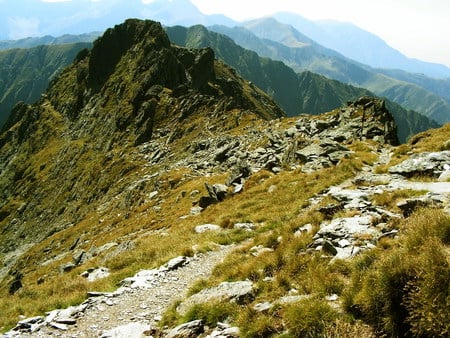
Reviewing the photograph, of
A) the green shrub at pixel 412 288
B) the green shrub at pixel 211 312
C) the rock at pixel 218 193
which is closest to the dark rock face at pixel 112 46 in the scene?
the rock at pixel 218 193

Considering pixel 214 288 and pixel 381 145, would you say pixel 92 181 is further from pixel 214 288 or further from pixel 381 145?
pixel 214 288

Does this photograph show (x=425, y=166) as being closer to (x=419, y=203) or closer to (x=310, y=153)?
(x=419, y=203)

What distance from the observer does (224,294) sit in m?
11.4

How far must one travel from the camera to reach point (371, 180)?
782 inches

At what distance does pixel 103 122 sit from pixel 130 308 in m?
104

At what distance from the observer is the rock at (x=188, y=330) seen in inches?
390

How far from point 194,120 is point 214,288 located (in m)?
77.4

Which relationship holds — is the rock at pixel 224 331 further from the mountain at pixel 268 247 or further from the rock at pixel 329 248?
the rock at pixel 329 248

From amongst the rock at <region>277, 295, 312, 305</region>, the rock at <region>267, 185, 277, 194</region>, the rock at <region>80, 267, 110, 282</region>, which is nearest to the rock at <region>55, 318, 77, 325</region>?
the rock at <region>80, 267, 110, 282</region>

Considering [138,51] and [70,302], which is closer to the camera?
[70,302]

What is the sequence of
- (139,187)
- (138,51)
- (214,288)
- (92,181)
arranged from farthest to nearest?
1. (138,51)
2. (92,181)
3. (139,187)
4. (214,288)

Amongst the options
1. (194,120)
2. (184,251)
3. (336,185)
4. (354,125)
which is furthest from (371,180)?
(194,120)

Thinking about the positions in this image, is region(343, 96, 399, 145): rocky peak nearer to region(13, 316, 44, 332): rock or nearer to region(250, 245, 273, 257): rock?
region(250, 245, 273, 257): rock

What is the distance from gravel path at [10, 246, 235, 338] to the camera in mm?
11531
